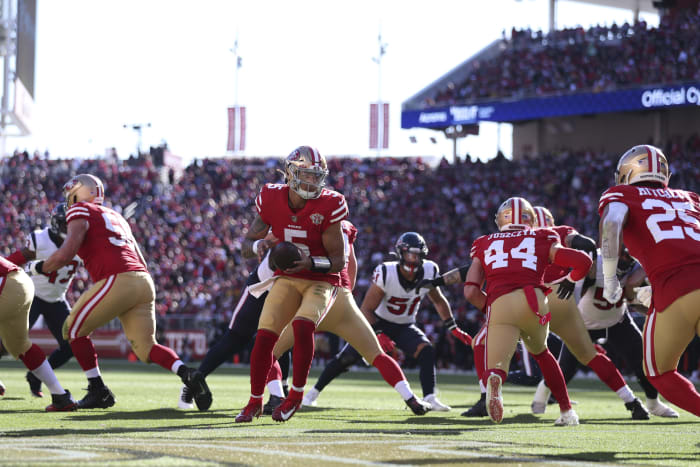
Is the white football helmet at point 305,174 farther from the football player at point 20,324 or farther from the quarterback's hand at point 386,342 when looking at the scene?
the quarterback's hand at point 386,342

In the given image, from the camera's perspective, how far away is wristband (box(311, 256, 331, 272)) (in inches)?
298

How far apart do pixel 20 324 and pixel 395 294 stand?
3.90m

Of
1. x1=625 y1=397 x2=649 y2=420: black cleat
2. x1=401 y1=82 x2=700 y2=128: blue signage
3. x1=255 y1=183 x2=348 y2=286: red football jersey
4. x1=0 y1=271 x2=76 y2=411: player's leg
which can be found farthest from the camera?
x1=401 y1=82 x2=700 y2=128: blue signage

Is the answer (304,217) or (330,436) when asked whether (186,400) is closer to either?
(304,217)

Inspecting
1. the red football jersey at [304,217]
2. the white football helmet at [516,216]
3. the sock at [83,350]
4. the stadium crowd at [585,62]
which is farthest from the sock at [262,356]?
the stadium crowd at [585,62]

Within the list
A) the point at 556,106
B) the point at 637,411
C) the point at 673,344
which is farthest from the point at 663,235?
the point at 556,106

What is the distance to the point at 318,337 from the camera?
79.6 feet

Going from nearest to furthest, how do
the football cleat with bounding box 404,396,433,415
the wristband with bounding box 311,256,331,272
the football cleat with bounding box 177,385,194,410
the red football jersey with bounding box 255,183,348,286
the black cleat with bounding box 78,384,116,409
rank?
1. the wristband with bounding box 311,256,331,272
2. the red football jersey with bounding box 255,183,348,286
3. the football cleat with bounding box 404,396,433,415
4. the black cleat with bounding box 78,384,116,409
5. the football cleat with bounding box 177,385,194,410

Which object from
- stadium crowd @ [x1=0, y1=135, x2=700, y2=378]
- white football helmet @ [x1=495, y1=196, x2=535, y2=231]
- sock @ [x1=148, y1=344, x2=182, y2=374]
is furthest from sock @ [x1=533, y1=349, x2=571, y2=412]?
stadium crowd @ [x1=0, y1=135, x2=700, y2=378]

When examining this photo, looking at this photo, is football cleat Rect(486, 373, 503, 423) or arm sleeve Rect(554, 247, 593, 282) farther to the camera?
arm sleeve Rect(554, 247, 593, 282)

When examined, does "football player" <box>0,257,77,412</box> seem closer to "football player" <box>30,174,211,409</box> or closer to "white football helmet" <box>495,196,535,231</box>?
"football player" <box>30,174,211,409</box>

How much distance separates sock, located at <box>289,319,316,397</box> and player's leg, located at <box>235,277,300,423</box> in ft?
0.51

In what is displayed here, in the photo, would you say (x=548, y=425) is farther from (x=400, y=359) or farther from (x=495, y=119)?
(x=495, y=119)

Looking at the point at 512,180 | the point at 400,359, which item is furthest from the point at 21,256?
the point at 512,180
